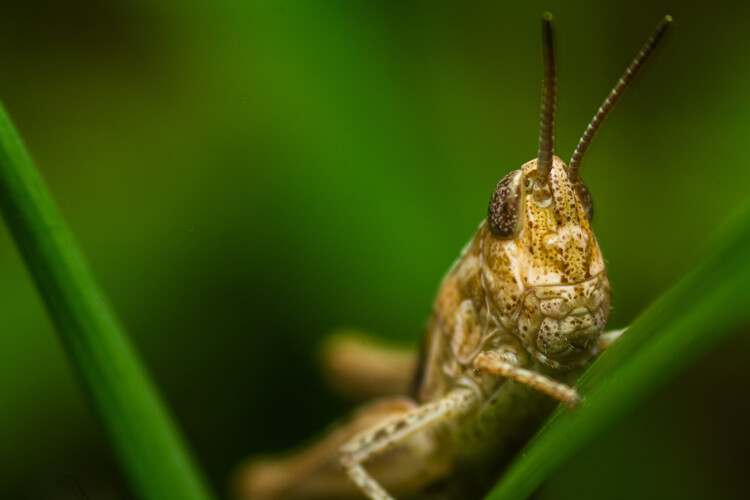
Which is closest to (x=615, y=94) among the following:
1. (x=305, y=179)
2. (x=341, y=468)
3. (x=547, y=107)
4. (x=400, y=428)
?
(x=547, y=107)

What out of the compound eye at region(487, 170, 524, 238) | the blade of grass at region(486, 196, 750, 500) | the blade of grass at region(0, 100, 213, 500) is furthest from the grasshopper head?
the blade of grass at region(0, 100, 213, 500)

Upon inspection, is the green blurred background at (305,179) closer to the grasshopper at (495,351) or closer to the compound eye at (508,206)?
the grasshopper at (495,351)

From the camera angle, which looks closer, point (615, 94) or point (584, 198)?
point (615, 94)

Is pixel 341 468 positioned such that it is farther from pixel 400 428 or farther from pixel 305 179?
pixel 305 179

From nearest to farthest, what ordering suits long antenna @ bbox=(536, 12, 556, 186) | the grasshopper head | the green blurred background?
long antenna @ bbox=(536, 12, 556, 186) < the grasshopper head < the green blurred background

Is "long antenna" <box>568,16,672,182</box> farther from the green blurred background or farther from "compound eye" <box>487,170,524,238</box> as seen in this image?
the green blurred background

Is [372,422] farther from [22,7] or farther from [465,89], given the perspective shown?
[22,7]

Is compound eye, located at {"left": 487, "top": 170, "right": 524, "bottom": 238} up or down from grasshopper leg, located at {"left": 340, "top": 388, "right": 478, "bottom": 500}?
up
